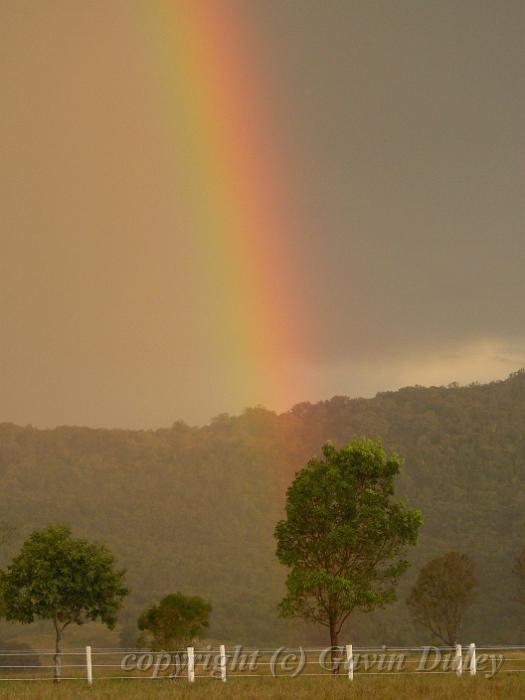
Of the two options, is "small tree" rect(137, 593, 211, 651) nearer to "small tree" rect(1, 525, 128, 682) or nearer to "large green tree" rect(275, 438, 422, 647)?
"small tree" rect(1, 525, 128, 682)

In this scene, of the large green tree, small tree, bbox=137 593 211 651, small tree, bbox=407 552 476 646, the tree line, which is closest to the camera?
→ the tree line

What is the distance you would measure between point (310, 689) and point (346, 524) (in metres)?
15.1

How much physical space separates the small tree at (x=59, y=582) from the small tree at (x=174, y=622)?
1038 cm


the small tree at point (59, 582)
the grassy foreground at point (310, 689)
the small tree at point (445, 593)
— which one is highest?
Answer: the small tree at point (59, 582)

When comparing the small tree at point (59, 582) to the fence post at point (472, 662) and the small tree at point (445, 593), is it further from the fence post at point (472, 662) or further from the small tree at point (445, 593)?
the small tree at point (445, 593)

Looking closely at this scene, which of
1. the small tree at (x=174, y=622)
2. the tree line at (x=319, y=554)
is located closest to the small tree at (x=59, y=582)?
the tree line at (x=319, y=554)

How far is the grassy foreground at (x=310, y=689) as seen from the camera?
31.3m

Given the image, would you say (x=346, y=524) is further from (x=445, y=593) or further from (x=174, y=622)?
(x=445, y=593)

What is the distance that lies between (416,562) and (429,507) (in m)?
23.8

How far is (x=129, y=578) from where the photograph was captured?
182 m

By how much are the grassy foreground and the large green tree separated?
933cm

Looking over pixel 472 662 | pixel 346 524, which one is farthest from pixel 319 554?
pixel 472 662

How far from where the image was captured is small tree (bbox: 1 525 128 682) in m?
50.9

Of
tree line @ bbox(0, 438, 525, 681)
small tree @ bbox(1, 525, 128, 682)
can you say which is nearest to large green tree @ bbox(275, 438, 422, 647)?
tree line @ bbox(0, 438, 525, 681)
